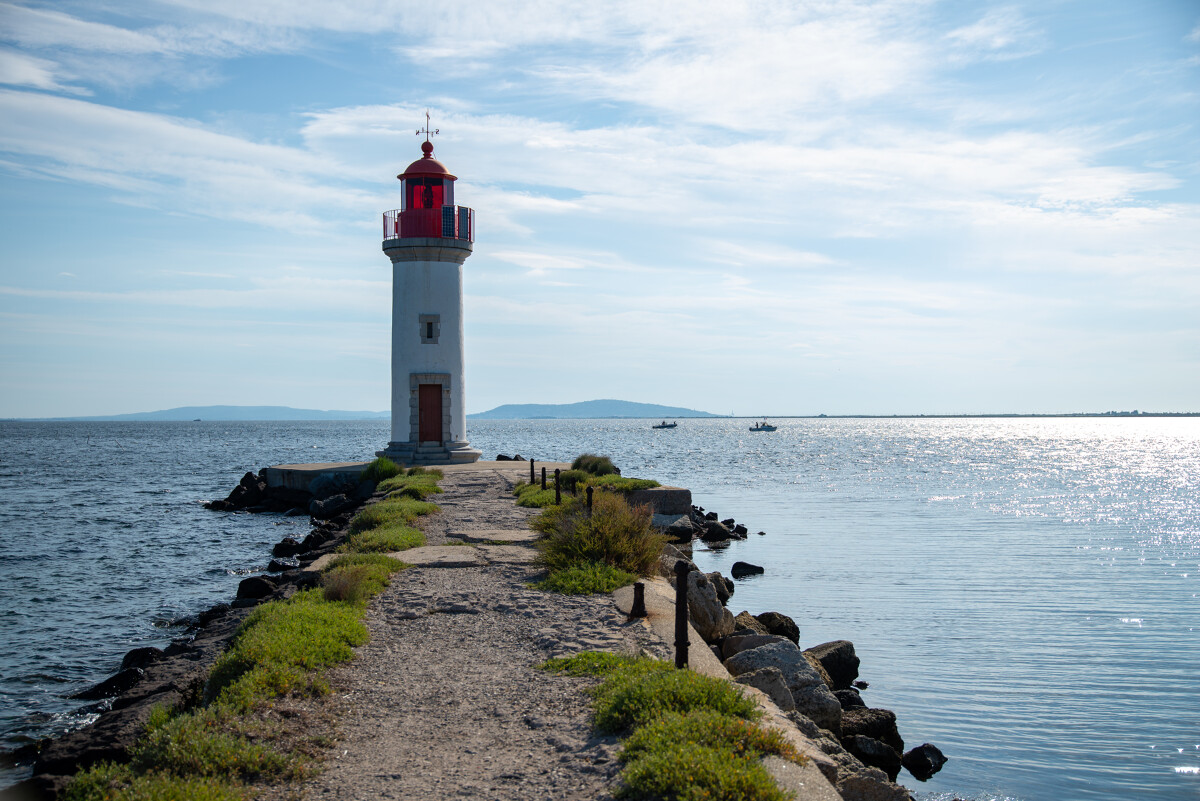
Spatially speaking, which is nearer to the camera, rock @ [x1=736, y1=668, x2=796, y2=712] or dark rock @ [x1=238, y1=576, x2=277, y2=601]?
rock @ [x1=736, y1=668, x2=796, y2=712]

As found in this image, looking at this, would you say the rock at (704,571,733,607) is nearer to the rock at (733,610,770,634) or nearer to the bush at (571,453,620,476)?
the rock at (733,610,770,634)

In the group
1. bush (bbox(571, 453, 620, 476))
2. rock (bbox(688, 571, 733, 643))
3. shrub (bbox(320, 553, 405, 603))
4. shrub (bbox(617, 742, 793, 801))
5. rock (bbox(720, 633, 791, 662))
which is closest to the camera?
shrub (bbox(617, 742, 793, 801))

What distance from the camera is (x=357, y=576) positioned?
9820mm

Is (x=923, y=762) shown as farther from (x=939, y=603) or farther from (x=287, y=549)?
(x=287, y=549)

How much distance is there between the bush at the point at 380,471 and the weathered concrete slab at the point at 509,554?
13.2m

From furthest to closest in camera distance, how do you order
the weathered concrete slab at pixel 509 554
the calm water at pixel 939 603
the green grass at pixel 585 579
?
the weathered concrete slab at pixel 509 554 < the calm water at pixel 939 603 < the green grass at pixel 585 579

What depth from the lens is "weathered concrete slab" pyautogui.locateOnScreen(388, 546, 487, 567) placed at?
1155 centimetres

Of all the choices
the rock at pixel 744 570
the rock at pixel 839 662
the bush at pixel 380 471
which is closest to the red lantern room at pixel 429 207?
the bush at pixel 380 471

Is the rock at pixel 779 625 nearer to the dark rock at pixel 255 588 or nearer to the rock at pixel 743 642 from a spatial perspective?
the rock at pixel 743 642

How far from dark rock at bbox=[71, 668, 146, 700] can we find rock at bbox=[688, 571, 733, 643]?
22.0ft

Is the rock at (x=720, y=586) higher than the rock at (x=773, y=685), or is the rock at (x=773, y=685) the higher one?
the rock at (x=773, y=685)

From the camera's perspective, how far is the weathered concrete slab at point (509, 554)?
11797 mm

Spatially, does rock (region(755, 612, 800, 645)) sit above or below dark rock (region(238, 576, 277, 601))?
below

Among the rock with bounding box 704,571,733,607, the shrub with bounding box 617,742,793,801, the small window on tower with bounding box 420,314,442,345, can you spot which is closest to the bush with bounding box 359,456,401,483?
the small window on tower with bounding box 420,314,442,345
